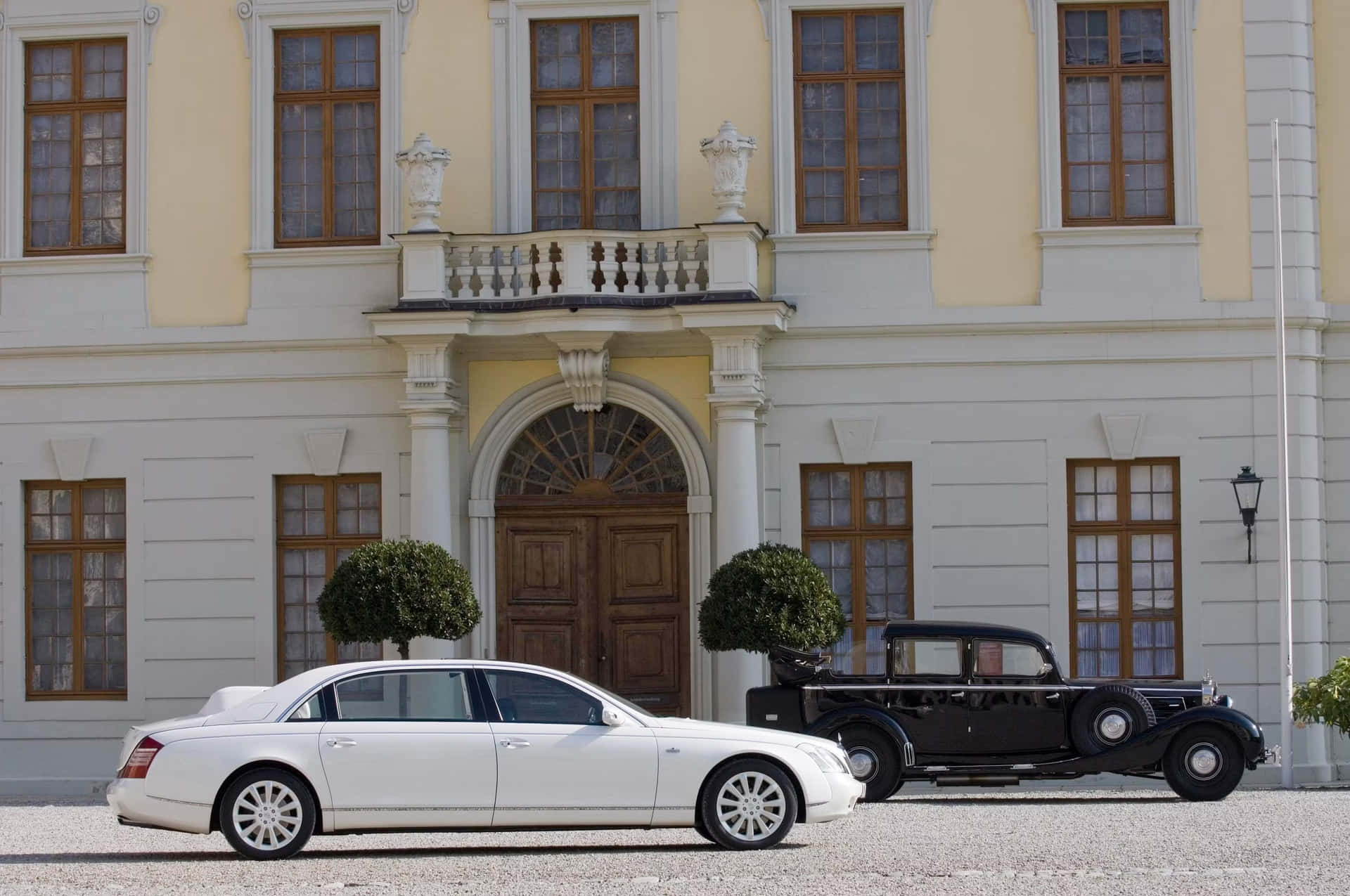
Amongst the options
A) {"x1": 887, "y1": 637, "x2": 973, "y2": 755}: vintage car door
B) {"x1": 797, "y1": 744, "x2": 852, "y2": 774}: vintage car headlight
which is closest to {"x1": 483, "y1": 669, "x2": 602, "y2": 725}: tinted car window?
{"x1": 797, "y1": 744, "x2": 852, "y2": 774}: vintage car headlight

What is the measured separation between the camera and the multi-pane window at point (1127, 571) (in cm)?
1916

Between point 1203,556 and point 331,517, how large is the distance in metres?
8.69

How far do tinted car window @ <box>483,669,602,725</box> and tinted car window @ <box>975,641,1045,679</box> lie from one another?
15.2 ft

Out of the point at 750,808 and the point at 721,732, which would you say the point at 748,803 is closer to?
the point at 750,808

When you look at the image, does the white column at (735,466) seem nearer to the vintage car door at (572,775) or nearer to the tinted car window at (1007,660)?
the tinted car window at (1007,660)

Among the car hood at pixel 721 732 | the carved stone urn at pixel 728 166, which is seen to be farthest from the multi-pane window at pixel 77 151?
the car hood at pixel 721 732

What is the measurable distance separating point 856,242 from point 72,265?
8033mm

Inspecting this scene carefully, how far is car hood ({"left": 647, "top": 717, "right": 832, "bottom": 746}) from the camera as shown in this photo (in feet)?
39.4

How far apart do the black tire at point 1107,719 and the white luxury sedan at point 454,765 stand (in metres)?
3.78

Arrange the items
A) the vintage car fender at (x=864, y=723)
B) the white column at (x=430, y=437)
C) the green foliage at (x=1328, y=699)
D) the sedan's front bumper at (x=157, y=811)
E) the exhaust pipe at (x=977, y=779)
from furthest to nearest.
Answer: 1. the white column at (x=430, y=437)
2. the green foliage at (x=1328, y=699)
3. the exhaust pipe at (x=977, y=779)
4. the vintage car fender at (x=864, y=723)
5. the sedan's front bumper at (x=157, y=811)

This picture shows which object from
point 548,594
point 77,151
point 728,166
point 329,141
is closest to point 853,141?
point 728,166

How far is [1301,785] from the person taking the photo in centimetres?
1842

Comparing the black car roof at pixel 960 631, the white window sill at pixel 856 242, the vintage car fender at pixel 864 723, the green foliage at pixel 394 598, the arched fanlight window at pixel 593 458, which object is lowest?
the vintage car fender at pixel 864 723

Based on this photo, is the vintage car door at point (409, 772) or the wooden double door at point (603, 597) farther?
the wooden double door at point (603, 597)
